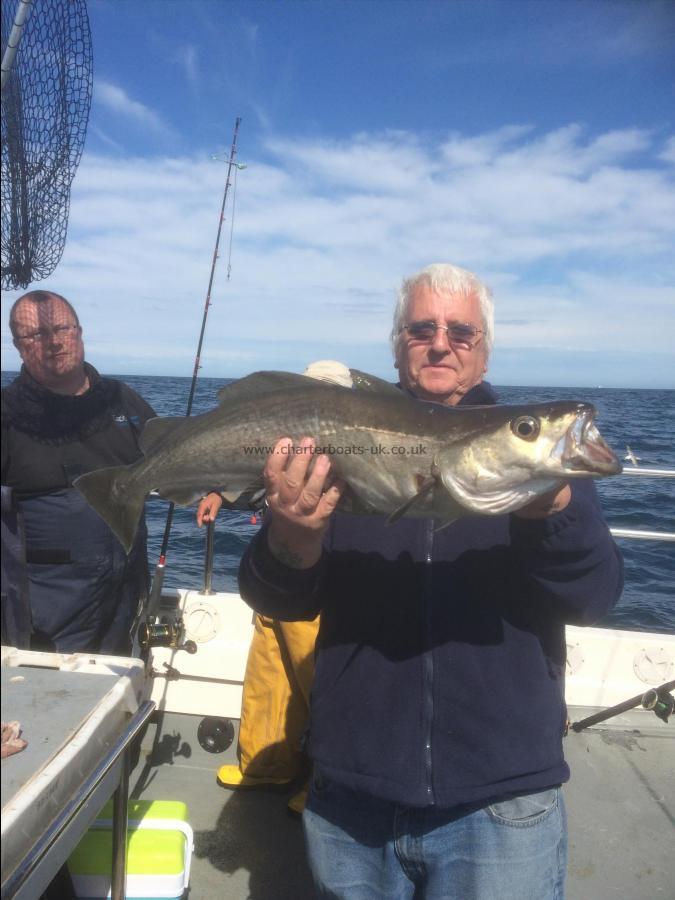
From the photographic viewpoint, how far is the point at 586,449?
6.93 ft

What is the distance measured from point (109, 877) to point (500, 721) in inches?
80.5

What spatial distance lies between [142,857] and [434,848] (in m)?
1.67

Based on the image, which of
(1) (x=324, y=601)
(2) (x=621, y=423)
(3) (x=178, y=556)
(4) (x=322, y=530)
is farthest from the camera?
(2) (x=621, y=423)

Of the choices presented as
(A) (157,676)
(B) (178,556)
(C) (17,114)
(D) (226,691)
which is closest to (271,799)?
(D) (226,691)

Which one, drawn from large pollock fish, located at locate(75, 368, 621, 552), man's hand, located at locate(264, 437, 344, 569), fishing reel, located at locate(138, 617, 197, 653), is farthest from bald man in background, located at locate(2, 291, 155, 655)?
man's hand, located at locate(264, 437, 344, 569)

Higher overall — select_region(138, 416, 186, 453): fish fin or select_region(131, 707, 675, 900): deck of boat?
select_region(138, 416, 186, 453): fish fin

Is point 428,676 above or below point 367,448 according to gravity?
below

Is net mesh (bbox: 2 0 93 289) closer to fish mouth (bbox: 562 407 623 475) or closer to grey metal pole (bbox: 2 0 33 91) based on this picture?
grey metal pole (bbox: 2 0 33 91)

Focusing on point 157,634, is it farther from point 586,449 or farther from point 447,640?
point 586,449

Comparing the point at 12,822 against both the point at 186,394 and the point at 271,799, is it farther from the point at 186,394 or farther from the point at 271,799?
the point at 186,394

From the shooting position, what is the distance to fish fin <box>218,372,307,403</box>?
2559mm

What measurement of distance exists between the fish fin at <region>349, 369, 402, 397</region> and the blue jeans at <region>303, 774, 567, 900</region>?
1.53 meters

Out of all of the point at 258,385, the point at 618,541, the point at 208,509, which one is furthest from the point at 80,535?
the point at 618,541

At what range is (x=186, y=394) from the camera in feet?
20.4
